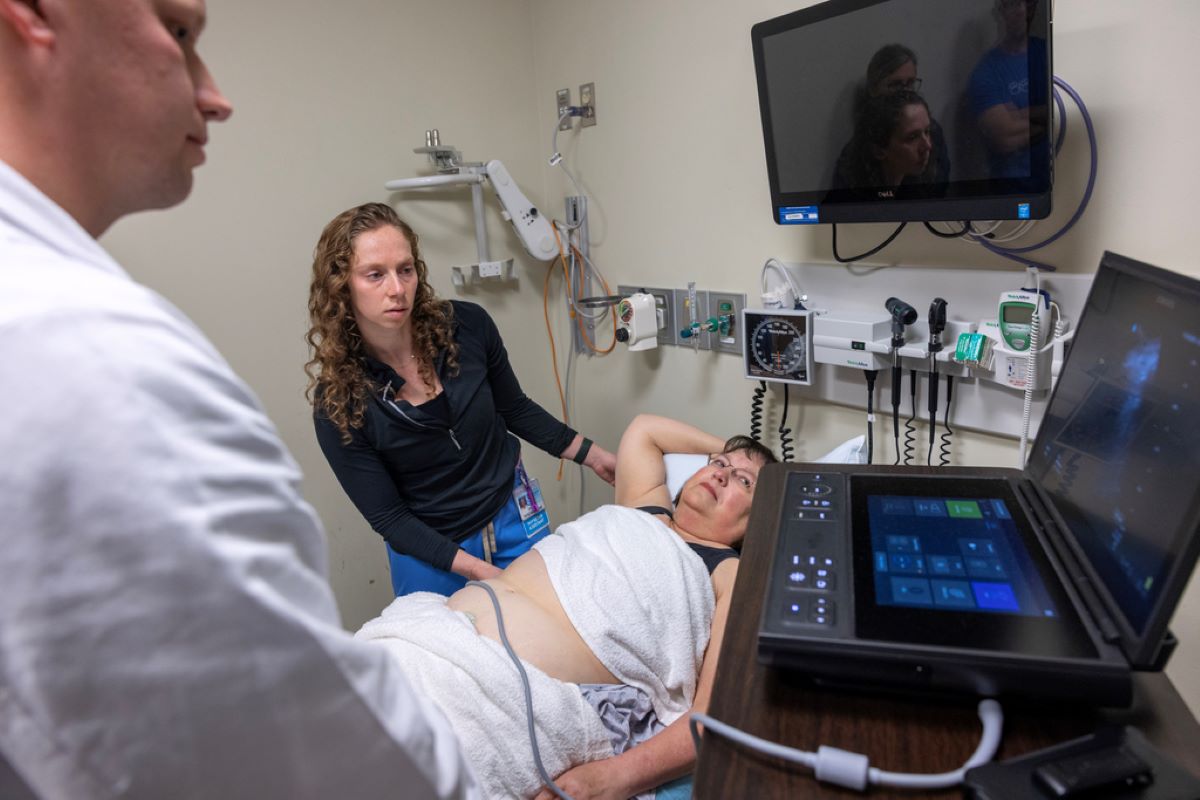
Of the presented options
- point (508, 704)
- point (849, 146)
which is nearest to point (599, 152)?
point (849, 146)

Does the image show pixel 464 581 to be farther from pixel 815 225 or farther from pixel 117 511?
pixel 117 511

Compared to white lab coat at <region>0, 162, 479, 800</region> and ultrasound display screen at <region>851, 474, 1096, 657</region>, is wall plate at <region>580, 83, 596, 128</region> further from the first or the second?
white lab coat at <region>0, 162, 479, 800</region>

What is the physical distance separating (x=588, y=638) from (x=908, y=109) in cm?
113

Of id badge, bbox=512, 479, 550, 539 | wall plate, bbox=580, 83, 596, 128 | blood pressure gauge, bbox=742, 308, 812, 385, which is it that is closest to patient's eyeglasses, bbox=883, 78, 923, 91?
blood pressure gauge, bbox=742, 308, 812, 385

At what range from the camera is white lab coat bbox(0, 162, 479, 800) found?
1.31 feet

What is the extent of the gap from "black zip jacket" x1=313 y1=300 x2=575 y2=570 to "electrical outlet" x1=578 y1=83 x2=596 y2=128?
731mm

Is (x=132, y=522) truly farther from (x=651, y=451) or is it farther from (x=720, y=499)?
(x=651, y=451)

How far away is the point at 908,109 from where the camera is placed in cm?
130

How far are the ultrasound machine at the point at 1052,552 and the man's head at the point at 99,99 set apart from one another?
63 cm

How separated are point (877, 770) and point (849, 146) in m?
1.19

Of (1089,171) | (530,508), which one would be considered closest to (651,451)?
(530,508)

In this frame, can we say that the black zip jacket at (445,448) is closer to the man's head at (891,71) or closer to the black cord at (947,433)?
the black cord at (947,433)

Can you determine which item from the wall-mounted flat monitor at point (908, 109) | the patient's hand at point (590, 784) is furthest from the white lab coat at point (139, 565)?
the wall-mounted flat monitor at point (908, 109)

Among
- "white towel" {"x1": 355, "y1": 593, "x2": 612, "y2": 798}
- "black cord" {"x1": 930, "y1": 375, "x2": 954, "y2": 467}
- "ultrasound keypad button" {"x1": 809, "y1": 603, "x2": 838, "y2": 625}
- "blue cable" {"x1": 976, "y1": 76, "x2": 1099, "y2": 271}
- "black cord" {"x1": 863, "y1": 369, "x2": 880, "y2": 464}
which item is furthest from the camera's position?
"black cord" {"x1": 863, "y1": 369, "x2": 880, "y2": 464}
